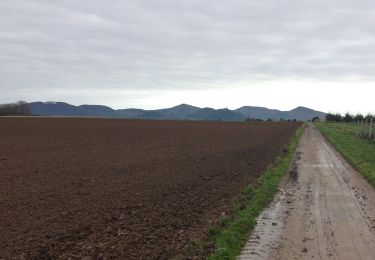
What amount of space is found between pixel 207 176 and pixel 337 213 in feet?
26.8

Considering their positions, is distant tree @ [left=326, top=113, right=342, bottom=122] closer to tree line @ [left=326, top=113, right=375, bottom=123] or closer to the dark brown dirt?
tree line @ [left=326, top=113, right=375, bottom=123]

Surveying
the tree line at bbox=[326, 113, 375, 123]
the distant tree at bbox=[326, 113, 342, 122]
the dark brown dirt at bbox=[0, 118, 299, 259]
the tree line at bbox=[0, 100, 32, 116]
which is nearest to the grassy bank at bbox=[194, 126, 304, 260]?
the dark brown dirt at bbox=[0, 118, 299, 259]

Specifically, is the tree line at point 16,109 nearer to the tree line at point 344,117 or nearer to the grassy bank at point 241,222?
the tree line at point 344,117

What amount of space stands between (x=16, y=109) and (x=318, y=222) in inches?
6506

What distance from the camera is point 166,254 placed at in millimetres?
9625

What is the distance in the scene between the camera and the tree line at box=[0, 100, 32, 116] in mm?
149462

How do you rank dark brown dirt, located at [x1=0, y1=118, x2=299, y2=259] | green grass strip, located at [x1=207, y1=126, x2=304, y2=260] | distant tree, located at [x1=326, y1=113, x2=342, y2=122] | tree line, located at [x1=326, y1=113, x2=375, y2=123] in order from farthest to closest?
distant tree, located at [x1=326, y1=113, x2=342, y2=122] → tree line, located at [x1=326, y1=113, x2=375, y2=123] → dark brown dirt, located at [x1=0, y1=118, x2=299, y2=259] → green grass strip, located at [x1=207, y1=126, x2=304, y2=260]

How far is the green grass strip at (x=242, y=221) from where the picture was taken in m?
9.86

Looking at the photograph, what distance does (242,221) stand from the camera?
12164 mm

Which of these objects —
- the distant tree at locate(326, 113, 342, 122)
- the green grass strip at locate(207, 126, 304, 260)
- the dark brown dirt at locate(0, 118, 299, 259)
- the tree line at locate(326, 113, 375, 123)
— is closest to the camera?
the green grass strip at locate(207, 126, 304, 260)

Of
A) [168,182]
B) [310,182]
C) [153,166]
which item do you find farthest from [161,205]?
[153,166]

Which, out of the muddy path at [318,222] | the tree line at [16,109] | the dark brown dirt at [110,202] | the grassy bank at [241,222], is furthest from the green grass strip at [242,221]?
the tree line at [16,109]

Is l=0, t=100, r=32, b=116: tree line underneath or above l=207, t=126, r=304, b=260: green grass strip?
above

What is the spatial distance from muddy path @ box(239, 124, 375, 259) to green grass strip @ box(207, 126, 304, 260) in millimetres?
231
